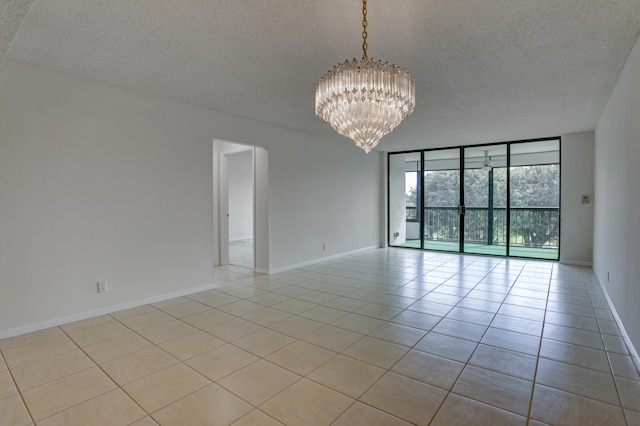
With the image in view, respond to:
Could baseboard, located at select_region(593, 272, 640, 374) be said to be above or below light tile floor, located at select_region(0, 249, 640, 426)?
above

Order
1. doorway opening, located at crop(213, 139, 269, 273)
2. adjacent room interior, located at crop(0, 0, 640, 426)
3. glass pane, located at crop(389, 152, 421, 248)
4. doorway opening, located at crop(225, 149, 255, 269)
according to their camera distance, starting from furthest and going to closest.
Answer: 1. doorway opening, located at crop(225, 149, 255, 269)
2. glass pane, located at crop(389, 152, 421, 248)
3. doorway opening, located at crop(213, 139, 269, 273)
4. adjacent room interior, located at crop(0, 0, 640, 426)

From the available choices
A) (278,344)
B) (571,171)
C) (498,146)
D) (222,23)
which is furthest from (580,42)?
(498,146)

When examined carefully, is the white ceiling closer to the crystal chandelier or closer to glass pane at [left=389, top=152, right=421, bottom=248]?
the crystal chandelier

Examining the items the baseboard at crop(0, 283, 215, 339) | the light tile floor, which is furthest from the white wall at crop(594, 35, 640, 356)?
the baseboard at crop(0, 283, 215, 339)

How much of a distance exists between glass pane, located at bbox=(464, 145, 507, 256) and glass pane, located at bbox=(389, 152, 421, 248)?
1295mm

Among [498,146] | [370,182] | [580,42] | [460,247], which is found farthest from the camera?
[370,182]

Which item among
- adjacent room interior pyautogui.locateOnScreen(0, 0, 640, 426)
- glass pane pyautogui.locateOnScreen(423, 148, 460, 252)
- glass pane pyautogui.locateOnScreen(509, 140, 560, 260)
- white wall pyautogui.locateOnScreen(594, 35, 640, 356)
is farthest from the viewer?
glass pane pyautogui.locateOnScreen(423, 148, 460, 252)

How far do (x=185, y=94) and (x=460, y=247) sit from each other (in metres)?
6.36

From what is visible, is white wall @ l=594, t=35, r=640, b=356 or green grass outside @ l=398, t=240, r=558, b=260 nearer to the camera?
white wall @ l=594, t=35, r=640, b=356

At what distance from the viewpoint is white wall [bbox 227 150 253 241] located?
1000cm

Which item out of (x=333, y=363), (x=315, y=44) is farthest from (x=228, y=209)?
(x=333, y=363)

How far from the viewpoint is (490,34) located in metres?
2.42

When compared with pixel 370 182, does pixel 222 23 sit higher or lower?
higher

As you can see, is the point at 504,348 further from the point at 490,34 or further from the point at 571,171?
the point at 571,171
